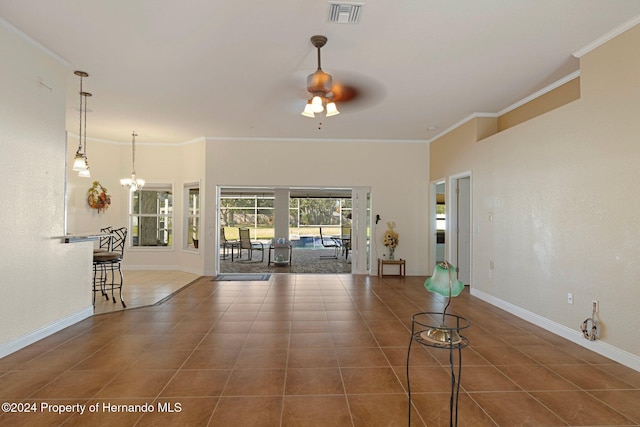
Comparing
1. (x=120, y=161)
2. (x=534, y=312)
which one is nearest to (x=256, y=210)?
(x=120, y=161)

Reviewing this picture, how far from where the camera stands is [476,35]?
2.91 meters

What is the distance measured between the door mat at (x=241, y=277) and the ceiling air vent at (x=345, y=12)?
15.6 ft

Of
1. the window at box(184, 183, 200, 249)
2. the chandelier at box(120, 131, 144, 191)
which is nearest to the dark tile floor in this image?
the chandelier at box(120, 131, 144, 191)

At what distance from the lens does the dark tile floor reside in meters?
2.03

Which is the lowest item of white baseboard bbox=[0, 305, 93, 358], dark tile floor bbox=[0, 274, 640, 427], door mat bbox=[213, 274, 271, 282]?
dark tile floor bbox=[0, 274, 640, 427]

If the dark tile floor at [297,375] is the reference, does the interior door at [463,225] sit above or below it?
above

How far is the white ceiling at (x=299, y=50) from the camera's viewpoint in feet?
8.46

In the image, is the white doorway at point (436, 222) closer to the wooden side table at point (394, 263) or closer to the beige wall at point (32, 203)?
the wooden side table at point (394, 263)

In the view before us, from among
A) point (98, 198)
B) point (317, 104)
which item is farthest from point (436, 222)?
point (98, 198)

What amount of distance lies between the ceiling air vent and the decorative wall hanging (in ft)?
20.9

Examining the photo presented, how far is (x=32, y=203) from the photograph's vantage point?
3.11 m

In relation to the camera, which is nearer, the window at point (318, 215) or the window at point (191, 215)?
the window at point (191, 215)

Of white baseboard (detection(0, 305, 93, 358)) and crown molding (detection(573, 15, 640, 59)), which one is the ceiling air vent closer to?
crown molding (detection(573, 15, 640, 59))

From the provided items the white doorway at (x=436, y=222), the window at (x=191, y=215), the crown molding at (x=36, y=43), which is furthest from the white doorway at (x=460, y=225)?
the crown molding at (x=36, y=43)
